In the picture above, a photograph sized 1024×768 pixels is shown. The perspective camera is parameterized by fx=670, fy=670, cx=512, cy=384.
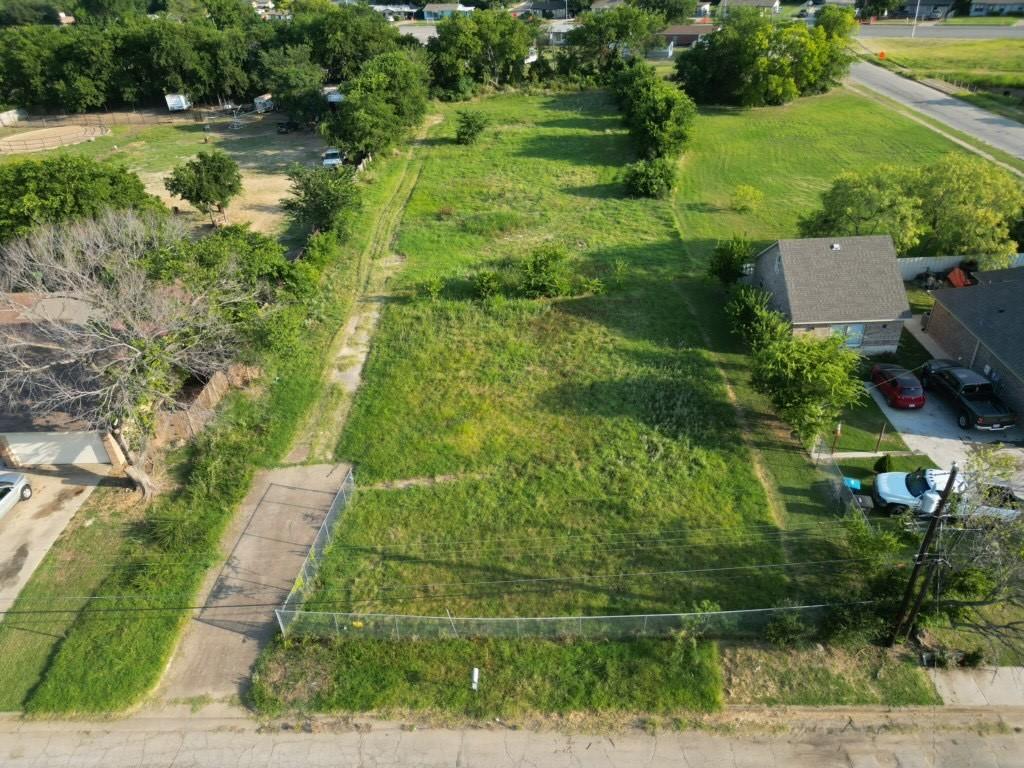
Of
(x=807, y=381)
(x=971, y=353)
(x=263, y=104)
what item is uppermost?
(x=263, y=104)

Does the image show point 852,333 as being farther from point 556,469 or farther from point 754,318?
point 556,469

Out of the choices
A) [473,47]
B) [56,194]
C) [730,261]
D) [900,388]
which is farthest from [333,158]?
[900,388]

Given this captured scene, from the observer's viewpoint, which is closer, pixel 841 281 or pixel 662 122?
pixel 841 281

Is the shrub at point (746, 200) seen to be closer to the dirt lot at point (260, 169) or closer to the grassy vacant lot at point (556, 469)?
the grassy vacant lot at point (556, 469)

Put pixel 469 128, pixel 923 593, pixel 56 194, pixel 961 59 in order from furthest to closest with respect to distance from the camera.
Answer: pixel 961 59 → pixel 469 128 → pixel 56 194 → pixel 923 593

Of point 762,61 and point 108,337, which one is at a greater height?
point 762,61

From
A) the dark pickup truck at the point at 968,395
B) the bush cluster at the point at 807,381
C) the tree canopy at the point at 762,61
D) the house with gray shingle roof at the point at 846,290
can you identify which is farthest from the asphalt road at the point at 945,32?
the bush cluster at the point at 807,381

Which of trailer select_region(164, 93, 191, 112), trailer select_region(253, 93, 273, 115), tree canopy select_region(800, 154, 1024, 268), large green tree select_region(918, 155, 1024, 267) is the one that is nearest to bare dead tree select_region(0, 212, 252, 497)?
tree canopy select_region(800, 154, 1024, 268)
